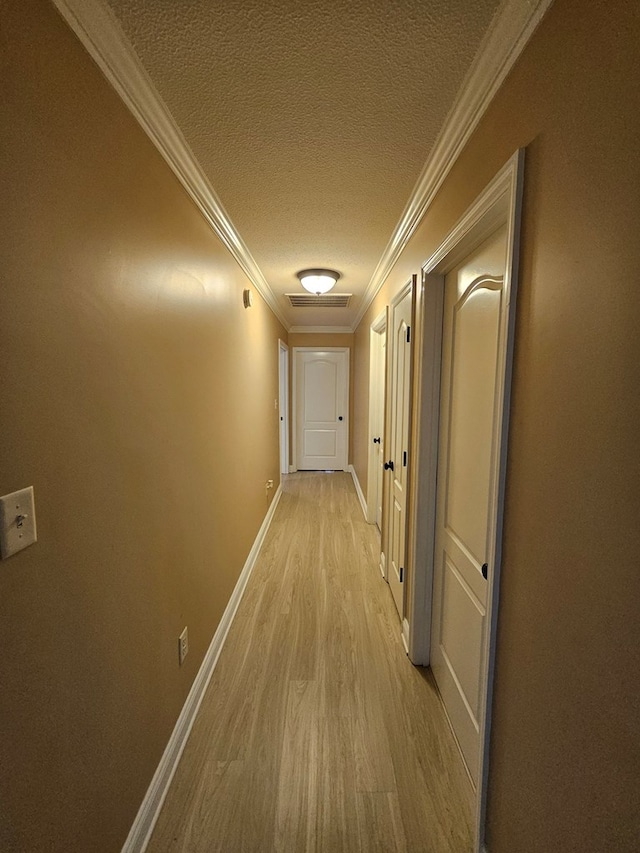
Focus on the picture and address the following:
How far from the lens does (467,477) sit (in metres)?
1.32

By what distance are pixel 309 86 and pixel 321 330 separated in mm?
4339

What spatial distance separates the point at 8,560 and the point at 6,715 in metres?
0.29

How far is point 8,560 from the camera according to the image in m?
0.66

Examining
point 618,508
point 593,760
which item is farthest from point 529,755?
point 618,508

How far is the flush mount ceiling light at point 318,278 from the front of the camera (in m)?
2.75

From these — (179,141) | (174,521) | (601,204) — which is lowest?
(174,521)

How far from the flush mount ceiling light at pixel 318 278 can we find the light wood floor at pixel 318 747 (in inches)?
94.8

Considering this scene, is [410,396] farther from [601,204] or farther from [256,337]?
[256,337]

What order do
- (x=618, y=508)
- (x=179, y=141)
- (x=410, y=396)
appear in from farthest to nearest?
(x=410, y=396) < (x=179, y=141) < (x=618, y=508)

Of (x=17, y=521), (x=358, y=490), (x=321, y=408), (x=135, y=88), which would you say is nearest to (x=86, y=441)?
(x=17, y=521)

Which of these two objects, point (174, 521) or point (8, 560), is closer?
point (8, 560)

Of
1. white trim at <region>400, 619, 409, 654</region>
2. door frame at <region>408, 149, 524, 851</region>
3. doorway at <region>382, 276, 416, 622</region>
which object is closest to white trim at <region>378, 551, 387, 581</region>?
doorway at <region>382, 276, 416, 622</region>

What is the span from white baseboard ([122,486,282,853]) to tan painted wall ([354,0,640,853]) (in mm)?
1072

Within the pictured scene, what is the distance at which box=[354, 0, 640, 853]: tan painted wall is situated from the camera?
22.6 inches
